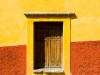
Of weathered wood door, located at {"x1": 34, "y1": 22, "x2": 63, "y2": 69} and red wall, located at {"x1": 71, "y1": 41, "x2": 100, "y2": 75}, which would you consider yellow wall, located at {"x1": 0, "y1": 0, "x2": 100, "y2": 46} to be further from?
weathered wood door, located at {"x1": 34, "y1": 22, "x2": 63, "y2": 69}

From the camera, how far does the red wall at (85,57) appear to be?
8117 mm

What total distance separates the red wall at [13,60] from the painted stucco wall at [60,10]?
34 millimetres

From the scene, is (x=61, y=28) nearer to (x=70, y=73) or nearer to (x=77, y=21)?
(x=77, y=21)

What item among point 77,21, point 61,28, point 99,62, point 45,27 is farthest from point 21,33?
point 99,62

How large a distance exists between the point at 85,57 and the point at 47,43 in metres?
1.38

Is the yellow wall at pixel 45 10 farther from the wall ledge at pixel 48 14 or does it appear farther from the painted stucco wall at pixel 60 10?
the wall ledge at pixel 48 14

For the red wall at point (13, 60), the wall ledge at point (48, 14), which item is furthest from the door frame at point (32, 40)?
the red wall at point (13, 60)

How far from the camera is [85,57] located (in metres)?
8.16

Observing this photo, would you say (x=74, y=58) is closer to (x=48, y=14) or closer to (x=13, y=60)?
(x=48, y=14)

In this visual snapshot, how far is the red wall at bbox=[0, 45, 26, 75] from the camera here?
8.05m

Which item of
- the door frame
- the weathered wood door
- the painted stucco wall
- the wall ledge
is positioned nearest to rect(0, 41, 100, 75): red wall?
the painted stucco wall

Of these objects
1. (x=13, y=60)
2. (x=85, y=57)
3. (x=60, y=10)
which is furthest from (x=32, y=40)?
(x=85, y=57)

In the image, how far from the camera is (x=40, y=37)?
27.2 feet

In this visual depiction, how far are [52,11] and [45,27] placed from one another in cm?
65
